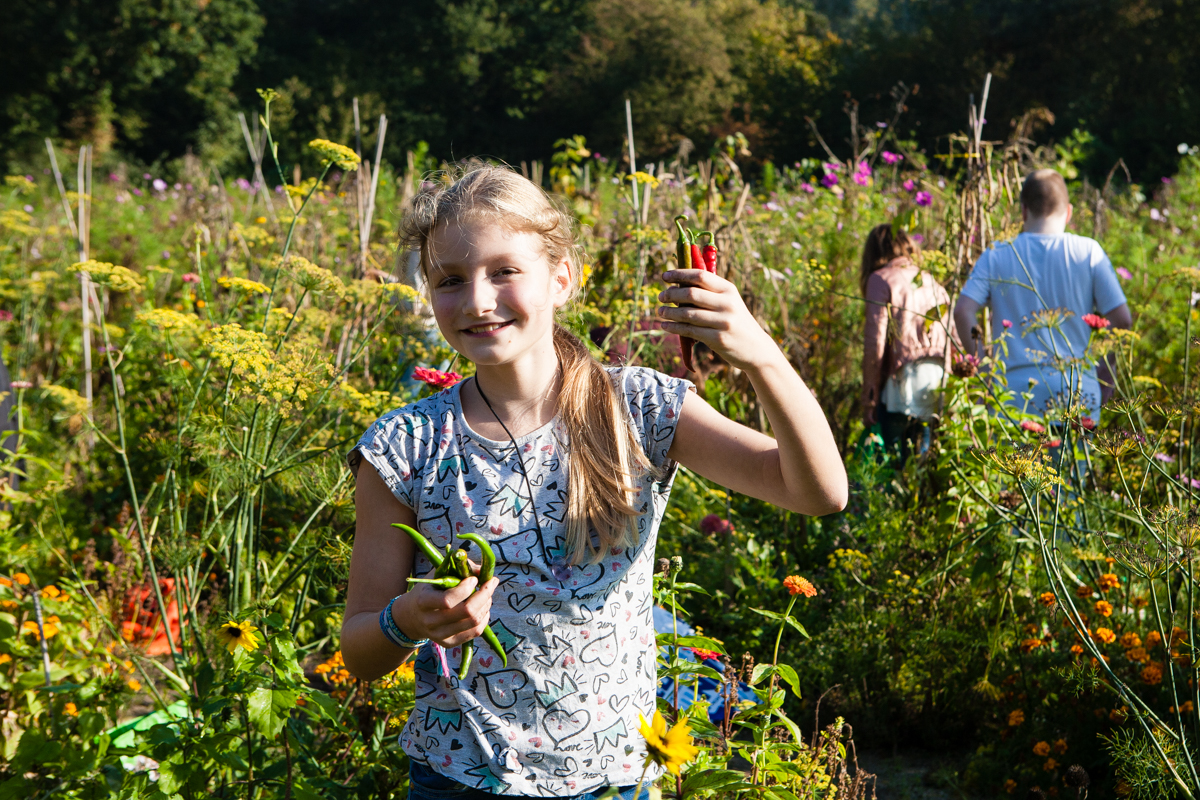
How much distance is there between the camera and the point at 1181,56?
1747 centimetres

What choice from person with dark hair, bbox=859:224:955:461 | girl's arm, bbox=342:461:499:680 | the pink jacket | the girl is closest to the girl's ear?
Result: the girl

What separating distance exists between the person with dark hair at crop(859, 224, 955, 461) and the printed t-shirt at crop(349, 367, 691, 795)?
2.43 metres

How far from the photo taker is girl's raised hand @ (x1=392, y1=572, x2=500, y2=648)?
93 cm

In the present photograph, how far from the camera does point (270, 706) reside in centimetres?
142

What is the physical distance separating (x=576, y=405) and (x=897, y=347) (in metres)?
2.50

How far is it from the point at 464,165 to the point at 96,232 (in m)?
6.74

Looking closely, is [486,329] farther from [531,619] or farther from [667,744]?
[667,744]

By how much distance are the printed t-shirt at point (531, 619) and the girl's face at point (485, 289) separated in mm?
143

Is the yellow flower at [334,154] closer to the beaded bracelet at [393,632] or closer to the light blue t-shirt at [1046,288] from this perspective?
the beaded bracelet at [393,632]

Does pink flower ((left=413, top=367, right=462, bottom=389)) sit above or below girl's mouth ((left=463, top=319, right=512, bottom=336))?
below

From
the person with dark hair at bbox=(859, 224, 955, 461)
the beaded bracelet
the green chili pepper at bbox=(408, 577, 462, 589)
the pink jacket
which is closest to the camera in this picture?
the green chili pepper at bbox=(408, 577, 462, 589)

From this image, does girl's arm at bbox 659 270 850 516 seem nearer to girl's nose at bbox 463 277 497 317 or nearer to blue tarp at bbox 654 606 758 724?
girl's nose at bbox 463 277 497 317

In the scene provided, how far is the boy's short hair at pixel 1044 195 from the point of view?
11.0ft

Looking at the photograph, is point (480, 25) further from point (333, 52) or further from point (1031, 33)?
point (1031, 33)
